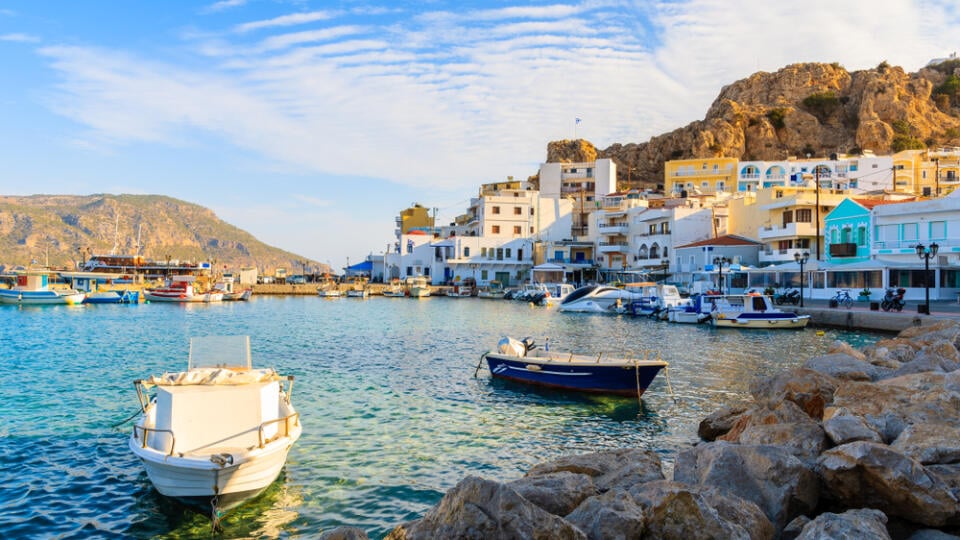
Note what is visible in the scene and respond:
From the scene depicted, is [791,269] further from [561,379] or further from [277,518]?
[277,518]

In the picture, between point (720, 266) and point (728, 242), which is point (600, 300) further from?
point (728, 242)

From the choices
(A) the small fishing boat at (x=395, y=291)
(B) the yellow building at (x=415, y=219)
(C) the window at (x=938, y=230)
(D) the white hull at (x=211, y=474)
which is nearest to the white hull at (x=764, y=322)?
(C) the window at (x=938, y=230)

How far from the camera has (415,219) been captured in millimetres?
116250

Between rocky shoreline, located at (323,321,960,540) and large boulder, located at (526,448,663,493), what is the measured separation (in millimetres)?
21

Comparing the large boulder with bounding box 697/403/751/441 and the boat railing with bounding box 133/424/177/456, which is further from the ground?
the boat railing with bounding box 133/424/177/456

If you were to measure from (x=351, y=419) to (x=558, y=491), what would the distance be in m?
8.72

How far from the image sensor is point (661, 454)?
12.2m

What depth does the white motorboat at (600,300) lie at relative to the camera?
50969 mm

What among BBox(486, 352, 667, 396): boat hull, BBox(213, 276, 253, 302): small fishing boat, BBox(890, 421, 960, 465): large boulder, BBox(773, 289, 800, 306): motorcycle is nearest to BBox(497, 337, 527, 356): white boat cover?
BBox(486, 352, 667, 396): boat hull

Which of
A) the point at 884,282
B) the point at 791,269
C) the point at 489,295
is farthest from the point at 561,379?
the point at 489,295

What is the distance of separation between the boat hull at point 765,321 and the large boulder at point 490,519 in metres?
35.3

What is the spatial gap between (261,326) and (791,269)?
128ft

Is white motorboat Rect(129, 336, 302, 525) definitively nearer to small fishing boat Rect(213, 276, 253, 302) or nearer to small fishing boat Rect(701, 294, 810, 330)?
small fishing boat Rect(701, 294, 810, 330)

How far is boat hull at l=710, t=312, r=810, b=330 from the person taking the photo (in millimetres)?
36344
